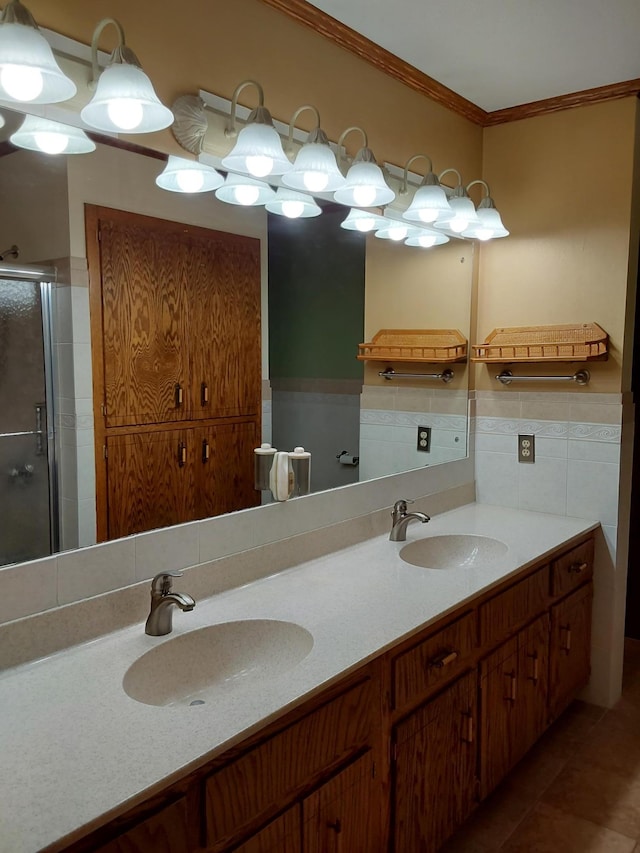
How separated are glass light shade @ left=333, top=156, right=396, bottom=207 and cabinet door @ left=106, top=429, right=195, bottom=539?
36.0 inches

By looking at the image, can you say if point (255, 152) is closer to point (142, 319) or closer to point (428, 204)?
point (142, 319)

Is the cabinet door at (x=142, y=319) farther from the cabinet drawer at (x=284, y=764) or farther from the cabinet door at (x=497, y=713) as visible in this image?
the cabinet door at (x=497, y=713)

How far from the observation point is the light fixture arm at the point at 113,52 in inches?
53.6

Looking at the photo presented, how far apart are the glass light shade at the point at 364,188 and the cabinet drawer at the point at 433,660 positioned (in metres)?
1.30

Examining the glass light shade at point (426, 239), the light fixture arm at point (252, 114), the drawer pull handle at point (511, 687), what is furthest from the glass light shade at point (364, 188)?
the drawer pull handle at point (511, 687)

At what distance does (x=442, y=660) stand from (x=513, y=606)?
18.3 inches

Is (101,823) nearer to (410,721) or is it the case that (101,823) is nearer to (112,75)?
(410,721)

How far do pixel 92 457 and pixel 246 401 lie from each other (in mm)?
504

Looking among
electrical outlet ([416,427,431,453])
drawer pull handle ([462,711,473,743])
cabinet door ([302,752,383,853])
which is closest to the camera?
cabinet door ([302,752,383,853])

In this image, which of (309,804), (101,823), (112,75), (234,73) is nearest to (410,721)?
(309,804)

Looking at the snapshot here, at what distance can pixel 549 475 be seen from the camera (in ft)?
8.92

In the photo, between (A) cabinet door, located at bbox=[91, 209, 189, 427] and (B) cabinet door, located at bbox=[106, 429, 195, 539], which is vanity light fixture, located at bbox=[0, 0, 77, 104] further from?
(B) cabinet door, located at bbox=[106, 429, 195, 539]

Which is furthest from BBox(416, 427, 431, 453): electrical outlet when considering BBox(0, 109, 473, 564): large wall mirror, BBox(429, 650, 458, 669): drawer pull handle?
BBox(429, 650, 458, 669): drawer pull handle

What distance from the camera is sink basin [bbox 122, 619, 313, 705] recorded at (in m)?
1.40
